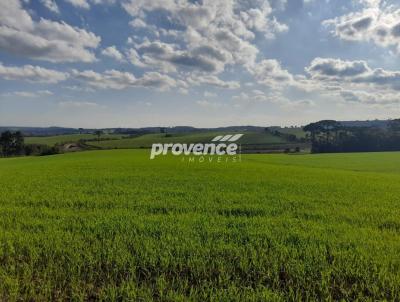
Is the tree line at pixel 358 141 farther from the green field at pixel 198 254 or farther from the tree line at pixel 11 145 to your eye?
the tree line at pixel 11 145

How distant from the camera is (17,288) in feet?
13.8

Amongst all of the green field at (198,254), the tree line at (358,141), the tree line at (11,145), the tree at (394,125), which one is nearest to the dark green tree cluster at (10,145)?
the tree line at (11,145)

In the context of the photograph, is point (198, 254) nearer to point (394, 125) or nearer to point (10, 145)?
point (10, 145)

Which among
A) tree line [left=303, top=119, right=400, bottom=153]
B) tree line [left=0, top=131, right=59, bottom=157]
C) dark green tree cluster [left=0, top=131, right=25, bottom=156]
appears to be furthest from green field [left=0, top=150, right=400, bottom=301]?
dark green tree cluster [left=0, top=131, right=25, bottom=156]

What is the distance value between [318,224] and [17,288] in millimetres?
7156

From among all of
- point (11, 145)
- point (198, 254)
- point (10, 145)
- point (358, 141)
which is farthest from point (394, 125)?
point (10, 145)

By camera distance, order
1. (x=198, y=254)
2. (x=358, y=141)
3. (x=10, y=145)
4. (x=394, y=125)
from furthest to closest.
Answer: (x=394, y=125)
(x=10, y=145)
(x=358, y=141)
(x=198, y=254)

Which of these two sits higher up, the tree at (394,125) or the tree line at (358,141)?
the tree at (394,125)

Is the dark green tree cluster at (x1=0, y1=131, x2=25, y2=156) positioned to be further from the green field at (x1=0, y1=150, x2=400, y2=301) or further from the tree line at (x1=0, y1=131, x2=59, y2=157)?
the green field at (x1=0, y1=150, x2=400, y2=301)

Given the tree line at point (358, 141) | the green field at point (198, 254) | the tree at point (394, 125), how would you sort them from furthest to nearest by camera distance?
1. the tree at point (394, 125)
2. the tree line at point (358, 141)
3. the green field at point (198, 254)

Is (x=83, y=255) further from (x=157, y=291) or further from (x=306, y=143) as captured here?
(x=306, y=143)

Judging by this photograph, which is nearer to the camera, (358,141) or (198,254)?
(198,254)

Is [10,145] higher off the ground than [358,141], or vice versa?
[358,141]

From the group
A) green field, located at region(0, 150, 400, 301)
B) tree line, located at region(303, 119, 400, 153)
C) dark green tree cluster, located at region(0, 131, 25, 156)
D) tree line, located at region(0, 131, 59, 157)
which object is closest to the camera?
green field, located at region(0, 150, 400, 301)
